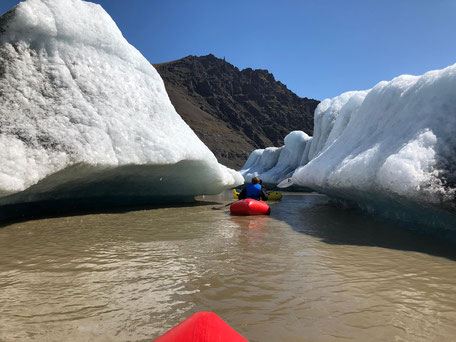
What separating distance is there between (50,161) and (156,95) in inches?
140

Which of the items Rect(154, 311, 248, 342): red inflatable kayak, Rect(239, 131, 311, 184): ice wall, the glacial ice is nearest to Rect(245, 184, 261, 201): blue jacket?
the glacial ice

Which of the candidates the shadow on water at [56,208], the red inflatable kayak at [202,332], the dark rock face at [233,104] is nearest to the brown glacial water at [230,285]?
the red inflatable kayak at [202,332]

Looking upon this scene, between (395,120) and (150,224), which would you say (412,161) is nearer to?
(395,120)

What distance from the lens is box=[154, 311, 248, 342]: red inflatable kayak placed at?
1068 millimetres

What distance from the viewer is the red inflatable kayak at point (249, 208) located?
6.87m

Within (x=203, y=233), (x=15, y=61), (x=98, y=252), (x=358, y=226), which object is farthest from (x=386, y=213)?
(x=15, y=61)

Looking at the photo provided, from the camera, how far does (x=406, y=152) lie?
4.16m

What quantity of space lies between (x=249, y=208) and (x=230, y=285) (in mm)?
4488

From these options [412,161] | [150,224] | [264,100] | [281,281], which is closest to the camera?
[281,281]

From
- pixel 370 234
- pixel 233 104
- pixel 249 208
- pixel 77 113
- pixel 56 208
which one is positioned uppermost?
pixel 233 104

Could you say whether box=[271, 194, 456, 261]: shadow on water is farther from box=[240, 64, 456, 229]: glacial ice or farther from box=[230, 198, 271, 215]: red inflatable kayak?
box=[230, 198, 271, 215]: red inflatable kayak

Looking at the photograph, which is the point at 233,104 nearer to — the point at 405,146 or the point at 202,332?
the point at 405,146

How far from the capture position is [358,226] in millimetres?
5383

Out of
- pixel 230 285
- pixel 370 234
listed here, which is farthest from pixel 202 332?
pixel 370 234
